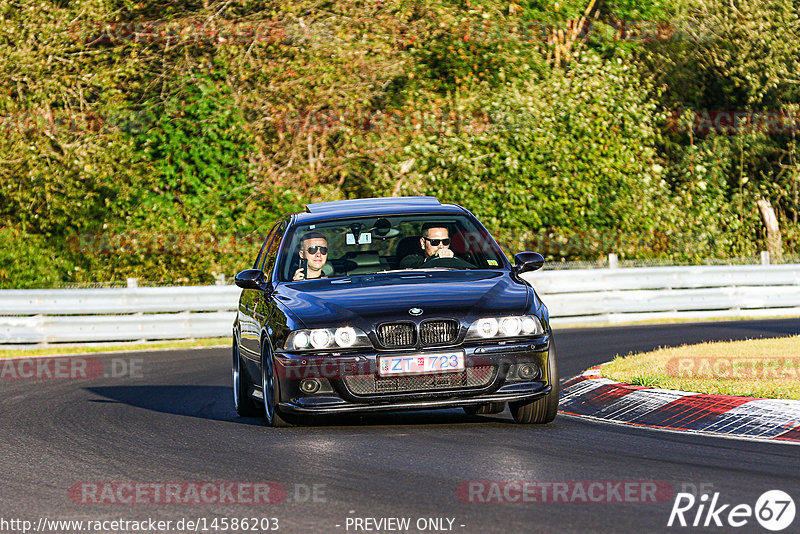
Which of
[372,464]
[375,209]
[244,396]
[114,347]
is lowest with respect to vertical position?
[114,347]

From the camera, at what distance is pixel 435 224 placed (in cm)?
1094

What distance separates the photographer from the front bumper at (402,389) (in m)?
9.09

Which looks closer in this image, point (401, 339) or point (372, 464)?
point (372, 464)

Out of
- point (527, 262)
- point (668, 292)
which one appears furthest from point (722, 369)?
point (668, 292)

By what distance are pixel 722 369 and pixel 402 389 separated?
13.5 ft

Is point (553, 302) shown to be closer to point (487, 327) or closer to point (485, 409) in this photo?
point (485, 409)

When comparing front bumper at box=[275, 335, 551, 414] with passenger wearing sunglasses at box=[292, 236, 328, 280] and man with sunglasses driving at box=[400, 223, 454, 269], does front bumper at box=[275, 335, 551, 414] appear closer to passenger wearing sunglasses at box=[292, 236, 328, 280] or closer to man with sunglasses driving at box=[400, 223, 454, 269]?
passenger wearing sunglasses at box=[292, 236, 328, 280]

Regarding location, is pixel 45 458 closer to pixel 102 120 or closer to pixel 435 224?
pixel 435 224

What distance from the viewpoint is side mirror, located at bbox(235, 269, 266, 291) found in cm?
1072

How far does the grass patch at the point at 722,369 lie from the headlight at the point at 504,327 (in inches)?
71.2

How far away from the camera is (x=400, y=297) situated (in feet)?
30.8

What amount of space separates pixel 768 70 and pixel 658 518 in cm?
3075

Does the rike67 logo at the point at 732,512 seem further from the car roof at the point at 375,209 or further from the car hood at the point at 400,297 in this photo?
the car roof at the point at 375,209

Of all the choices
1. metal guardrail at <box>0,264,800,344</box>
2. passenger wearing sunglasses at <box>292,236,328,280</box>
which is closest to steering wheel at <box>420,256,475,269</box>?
passenger wearing sunglasses at <box>292,236,328,280</box>
